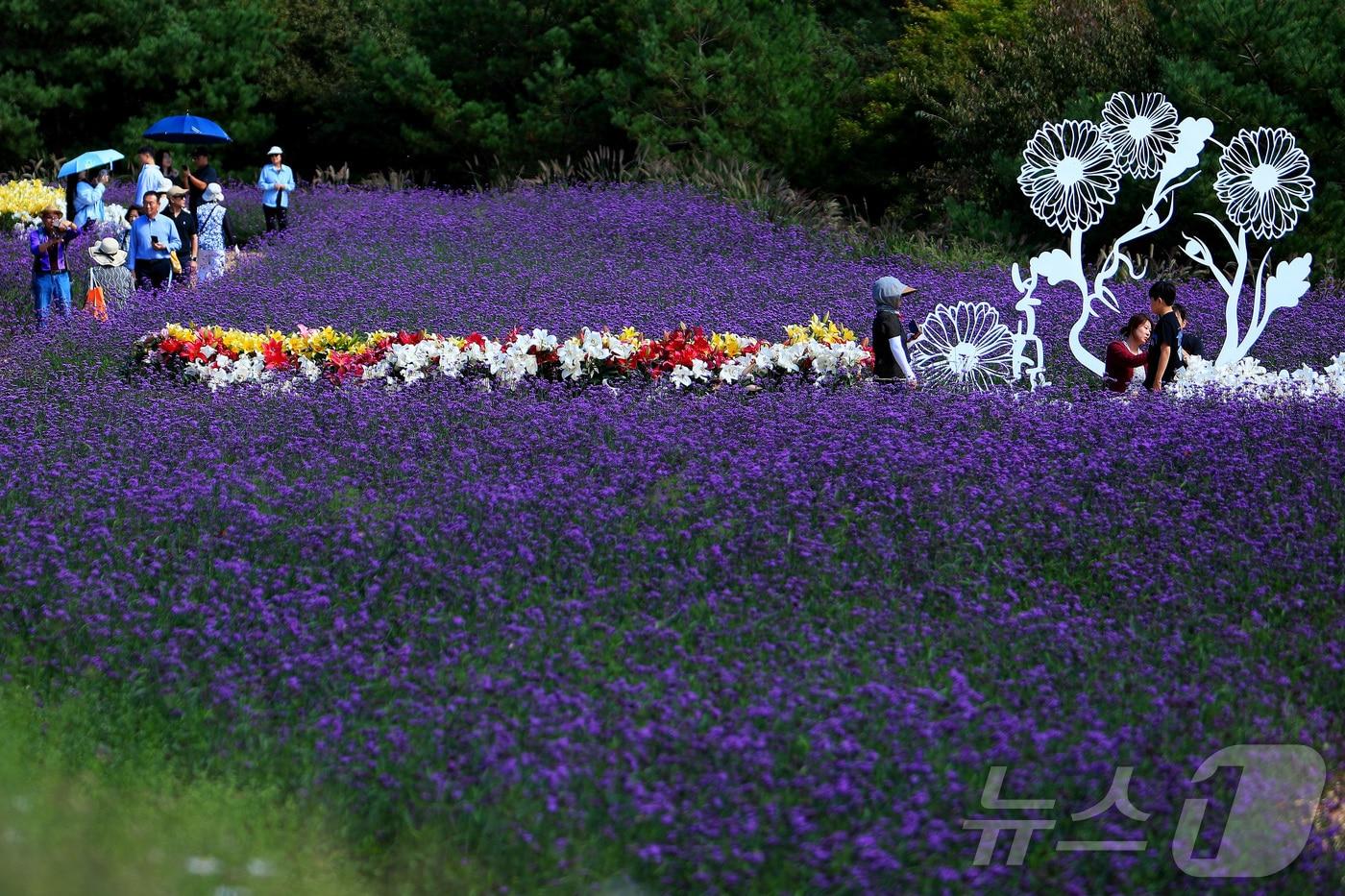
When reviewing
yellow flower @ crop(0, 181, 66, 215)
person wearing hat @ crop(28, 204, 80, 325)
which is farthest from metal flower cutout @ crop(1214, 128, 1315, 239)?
yellow flower @ crop(0, 181, 66, 215)

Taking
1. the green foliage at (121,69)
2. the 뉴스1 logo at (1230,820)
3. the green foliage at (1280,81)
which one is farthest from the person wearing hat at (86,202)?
the 뉴스1 logo at (1230,820)

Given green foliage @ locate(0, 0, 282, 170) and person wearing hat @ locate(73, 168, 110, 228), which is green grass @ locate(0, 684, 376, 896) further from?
green foliage @ locate(0, 0, 282, 170)

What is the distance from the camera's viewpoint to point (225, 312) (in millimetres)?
11312

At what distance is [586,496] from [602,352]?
9.66ft

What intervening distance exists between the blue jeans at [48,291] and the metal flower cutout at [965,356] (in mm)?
6643

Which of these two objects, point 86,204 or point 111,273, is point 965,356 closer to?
point 111,273

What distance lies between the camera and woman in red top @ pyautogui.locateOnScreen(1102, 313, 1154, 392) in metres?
8.50

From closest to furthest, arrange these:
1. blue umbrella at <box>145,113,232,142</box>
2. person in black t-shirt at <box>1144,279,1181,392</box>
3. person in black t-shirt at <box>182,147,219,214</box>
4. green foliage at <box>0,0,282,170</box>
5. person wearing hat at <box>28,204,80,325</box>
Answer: person in black t-shirt at <box>1144,279,1181,392</box> → person wearing hat at <box>28,204,80,325</box> → person in black t-shirt at <box>182,147,219,214</box> → blue umbrella at <box>145,113,232,142</box> → green foliage at <box>0,0,282,170</box>

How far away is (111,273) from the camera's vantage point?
489 inches

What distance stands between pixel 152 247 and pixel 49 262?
2.82 feet

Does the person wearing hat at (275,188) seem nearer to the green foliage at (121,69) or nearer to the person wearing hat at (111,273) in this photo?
the person wearing hat at (111,273)

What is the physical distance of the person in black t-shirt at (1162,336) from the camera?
833 centimetres

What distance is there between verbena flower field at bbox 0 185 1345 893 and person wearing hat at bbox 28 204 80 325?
330 cm

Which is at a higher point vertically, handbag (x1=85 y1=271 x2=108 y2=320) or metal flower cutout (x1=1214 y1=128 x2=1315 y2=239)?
metal flower cutout (x1=1214 y1=128 x2=1315 y2=239)
